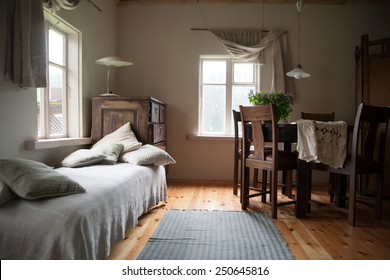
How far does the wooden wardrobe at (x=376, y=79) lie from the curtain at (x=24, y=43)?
352 cm

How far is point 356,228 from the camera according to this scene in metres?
2.20

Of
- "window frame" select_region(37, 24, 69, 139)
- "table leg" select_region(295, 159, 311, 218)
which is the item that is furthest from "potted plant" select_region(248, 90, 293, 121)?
"window frame" select_region(37, 24, 69, 139)

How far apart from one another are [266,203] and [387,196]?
1.45 m

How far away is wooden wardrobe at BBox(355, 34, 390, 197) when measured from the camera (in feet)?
10.5

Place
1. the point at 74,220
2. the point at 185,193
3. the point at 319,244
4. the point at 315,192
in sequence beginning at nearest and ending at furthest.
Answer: the point at 74,220 → the point at 319,244 → the point at 185,193 → the point at 315,192

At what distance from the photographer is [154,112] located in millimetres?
3236

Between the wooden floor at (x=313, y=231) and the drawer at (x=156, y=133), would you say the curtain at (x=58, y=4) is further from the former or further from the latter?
the wooden floor at (x=313, y=231)

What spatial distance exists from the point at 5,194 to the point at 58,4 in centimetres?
190

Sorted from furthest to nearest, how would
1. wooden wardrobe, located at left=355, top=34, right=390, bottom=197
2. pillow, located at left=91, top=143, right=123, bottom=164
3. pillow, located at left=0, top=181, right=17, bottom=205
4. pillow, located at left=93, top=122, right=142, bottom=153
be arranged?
wooden wardrobe, located at left=355, top=34, right=390, bottom=197 → pillow, located at left=93, top=122, right=142, bottom=153 → pillow, located at left=91, top=143, right=123, bottom=164 → pillow, located at left=0, top=181, right=17, bottom=205

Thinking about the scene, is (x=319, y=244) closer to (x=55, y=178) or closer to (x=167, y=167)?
(x=55, y=178)

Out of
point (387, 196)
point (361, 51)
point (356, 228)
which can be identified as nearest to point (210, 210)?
point (356, 228)

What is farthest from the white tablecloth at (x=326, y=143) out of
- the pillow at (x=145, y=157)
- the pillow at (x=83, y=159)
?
the pillow at (x=83, y=159)

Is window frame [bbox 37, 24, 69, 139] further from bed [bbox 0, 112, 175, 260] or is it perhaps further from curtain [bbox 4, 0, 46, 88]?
bed [bbox 0, 112, 175, 260]

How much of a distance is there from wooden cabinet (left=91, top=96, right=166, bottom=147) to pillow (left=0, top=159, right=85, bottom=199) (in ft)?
5.02
